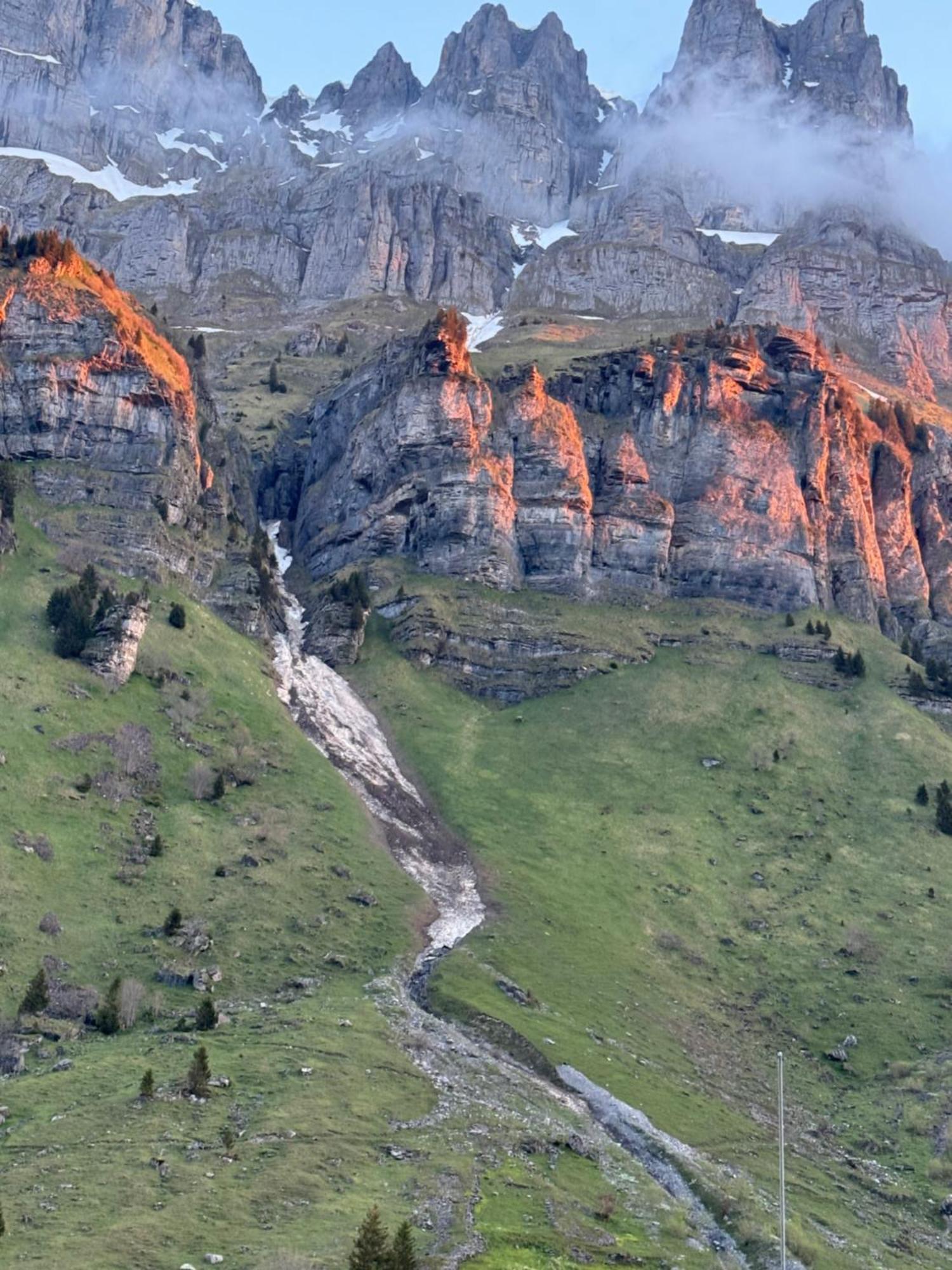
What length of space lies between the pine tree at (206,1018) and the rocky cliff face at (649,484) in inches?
3686

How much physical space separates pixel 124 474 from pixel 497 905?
73.2m

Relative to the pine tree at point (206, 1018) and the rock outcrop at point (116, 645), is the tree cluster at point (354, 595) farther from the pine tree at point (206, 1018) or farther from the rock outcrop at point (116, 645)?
the pine tree at point (206, 1018)

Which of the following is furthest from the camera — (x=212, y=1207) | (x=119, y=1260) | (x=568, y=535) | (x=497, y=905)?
(x=568, y=535)

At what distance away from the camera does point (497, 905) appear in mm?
97875

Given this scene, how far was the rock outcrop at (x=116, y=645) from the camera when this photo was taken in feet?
370

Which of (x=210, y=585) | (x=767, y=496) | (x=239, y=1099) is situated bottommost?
(x=239, y=1099)

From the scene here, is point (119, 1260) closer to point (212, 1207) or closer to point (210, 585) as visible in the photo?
point (212, 1207)

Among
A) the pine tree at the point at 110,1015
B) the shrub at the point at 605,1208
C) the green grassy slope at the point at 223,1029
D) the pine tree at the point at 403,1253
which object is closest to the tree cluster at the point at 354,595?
the green grassy slope at the point at 223,1029

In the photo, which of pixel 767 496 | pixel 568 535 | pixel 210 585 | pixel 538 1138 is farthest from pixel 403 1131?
pixel 767 496

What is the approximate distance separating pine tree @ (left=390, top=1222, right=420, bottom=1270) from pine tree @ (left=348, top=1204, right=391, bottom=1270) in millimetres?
197

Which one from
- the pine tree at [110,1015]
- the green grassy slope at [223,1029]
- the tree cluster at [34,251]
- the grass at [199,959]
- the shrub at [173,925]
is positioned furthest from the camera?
the tree cluster at [34,251]

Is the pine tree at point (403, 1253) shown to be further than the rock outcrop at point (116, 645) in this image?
No

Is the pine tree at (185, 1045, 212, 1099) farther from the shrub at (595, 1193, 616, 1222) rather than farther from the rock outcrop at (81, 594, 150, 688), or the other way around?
the rock outcrop at (81, 594, 150, 688)

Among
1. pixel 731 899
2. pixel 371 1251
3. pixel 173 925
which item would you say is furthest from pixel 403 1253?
pixel 731 899
